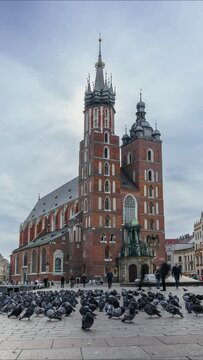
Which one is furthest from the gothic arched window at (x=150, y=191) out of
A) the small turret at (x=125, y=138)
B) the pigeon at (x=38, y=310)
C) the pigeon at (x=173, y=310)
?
the pigeon at (x=173, y=310)

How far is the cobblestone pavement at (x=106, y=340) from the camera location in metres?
7.02

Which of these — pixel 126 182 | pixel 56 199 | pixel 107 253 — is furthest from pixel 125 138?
pixel 107 253

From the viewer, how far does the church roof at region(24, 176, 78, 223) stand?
7975 centimetres

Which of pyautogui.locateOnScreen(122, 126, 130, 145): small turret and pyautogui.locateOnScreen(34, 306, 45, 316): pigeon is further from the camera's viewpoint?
pyautogui.locateOnScreen(122, 126, 130, 145): small turret

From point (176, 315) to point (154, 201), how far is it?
57383 mm

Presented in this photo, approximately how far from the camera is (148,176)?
7075cm

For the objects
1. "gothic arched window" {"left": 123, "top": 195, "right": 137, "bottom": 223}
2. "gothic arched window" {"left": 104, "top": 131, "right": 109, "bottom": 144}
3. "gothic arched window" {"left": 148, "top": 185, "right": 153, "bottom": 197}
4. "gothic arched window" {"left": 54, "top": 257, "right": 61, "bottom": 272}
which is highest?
"gothic arched window" {"left": 104, "top": 131, "right": 109, "bottom": 144}

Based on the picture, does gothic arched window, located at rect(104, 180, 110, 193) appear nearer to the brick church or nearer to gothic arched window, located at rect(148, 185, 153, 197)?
the brick church

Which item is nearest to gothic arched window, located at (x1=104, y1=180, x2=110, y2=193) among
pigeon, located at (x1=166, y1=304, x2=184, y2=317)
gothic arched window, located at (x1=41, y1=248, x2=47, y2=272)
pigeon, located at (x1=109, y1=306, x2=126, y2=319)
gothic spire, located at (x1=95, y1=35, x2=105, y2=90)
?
gothic arched window, located at (x1=41, y1=248, x2=47, y2=272)

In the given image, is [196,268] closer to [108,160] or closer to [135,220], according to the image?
[135,220]

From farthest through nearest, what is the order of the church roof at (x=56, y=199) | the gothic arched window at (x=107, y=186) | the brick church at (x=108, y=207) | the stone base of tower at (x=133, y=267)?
1. the church roof at (x=56, y=199)
2. the gothic arched window at (x=107, y=186)
3. the brick church at (x=108, y=207)
4. the stone base of tower at (x=133, y=267)

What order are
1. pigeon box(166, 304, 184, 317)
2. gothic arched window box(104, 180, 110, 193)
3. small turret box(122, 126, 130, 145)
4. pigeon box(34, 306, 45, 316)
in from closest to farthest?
pigeon box(166, 304, 184, 317) → pigeon box(34, 306, 45, 316) → gothic arched window box(104, 180, 110, 193) → small turret box(122, 126, 130, 145)

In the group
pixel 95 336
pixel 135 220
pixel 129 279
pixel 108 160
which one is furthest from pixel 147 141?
pixel 95 336

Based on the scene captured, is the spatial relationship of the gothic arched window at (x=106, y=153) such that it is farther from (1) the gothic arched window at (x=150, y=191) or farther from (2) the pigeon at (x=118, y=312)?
(2) the pigeon at (x=118, y=312)
